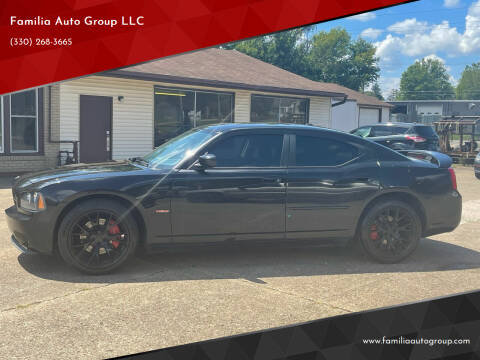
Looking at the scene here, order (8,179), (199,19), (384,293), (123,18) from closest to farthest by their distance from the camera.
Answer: (199,19), (123,18), (384,293), (8,179)

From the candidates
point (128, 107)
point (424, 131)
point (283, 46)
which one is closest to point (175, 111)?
point (128, 107)

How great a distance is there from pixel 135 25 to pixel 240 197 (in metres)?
2.12

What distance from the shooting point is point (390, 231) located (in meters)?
5.11

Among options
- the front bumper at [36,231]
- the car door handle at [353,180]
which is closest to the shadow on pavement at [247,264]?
the front bumper at [36,231]

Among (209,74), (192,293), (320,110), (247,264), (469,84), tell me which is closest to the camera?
(469,84)

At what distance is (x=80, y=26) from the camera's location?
11.8 feet

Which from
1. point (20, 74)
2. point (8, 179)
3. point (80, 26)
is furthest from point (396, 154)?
point (8, 179)

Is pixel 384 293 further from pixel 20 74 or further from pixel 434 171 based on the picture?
pixel 20 74

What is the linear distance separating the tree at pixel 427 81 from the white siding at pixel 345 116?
59.8 ft

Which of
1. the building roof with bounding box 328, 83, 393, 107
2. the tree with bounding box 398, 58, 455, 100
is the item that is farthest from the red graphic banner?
the building roof with bounding box 328, 83, 393, 107

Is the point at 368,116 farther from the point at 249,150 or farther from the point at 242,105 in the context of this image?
the point at 249,150

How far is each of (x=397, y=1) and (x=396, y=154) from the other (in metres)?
3.16

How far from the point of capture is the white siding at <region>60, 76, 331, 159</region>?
1295 cm

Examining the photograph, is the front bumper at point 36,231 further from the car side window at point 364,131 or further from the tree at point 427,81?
the car side window at point 364,131
